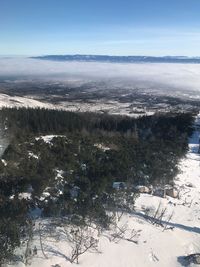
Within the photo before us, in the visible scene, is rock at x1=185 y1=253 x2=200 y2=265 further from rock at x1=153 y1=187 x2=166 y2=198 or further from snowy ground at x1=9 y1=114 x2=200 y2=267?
rock at x1=153 y1=187 x2=166 y2=198

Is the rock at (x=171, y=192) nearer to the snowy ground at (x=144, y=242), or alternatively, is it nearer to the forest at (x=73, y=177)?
the forest at (x=73, y=177)

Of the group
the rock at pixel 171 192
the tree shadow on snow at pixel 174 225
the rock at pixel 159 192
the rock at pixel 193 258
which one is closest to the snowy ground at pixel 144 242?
the tree shadow on snow at pixel 174 225

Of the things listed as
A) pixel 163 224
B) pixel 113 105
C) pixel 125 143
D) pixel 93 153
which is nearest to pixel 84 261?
pixel 163 224

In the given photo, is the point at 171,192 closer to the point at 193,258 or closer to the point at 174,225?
the point at 174,225

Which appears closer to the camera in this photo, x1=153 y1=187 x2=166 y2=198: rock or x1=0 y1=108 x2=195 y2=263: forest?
x1=0 y1=108 x2=195 y2=263: forest

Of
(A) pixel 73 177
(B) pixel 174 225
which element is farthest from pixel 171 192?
(A) pixel 73 177

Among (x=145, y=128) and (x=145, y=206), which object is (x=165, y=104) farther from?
(x=145, y=206)

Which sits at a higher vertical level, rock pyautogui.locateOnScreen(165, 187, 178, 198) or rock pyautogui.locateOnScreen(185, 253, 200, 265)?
rock pyautogui.locateOnScreen(185, 253, 200, 265)

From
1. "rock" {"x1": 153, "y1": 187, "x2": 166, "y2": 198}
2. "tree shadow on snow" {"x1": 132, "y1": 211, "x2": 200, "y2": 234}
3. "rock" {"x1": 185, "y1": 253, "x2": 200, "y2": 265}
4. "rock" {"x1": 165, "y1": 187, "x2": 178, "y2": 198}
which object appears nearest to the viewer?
"rock" {"x1": 185, "y1": 253, "x2": 200, "y2": 265}

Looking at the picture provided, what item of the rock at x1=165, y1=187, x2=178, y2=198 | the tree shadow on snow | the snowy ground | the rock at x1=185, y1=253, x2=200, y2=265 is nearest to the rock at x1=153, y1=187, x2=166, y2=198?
the rock at x1=165, y1=187, x2=178, y2=198
